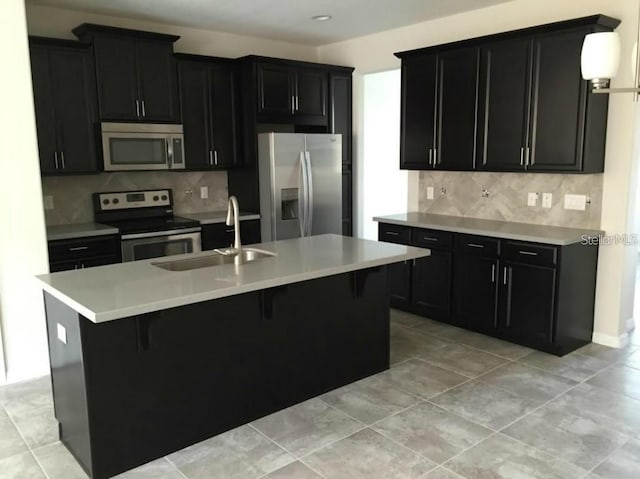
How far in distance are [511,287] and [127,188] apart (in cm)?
355

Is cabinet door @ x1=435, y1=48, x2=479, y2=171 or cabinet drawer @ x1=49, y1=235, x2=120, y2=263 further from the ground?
cabinet door @ x1=435, y1=48, x2=479, y2=171

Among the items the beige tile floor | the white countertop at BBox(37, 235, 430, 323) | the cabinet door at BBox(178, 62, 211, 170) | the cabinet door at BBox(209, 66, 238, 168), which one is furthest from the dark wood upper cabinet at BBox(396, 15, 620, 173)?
the cabinet door at BBox(178, 62, 211, 170)

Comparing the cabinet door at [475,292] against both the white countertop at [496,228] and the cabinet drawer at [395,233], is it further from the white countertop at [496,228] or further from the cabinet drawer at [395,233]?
the cabinet drawer at [395,233]

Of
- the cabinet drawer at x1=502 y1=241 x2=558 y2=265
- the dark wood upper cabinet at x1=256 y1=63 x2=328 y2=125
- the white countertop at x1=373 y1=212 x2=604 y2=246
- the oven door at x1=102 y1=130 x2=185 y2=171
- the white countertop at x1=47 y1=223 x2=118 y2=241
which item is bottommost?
the cabinet drawer at x1=502 y1=241 x2=558 y2=265

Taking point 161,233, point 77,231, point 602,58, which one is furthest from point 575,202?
point 77,231

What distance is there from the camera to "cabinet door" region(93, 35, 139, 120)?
443 cm

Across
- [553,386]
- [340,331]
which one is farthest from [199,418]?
[553,386]

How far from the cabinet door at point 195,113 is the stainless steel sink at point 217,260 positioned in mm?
1946

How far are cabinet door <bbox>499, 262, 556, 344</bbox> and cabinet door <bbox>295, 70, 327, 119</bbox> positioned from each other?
8.77 ft

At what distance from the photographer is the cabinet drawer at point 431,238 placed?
4.60 metres

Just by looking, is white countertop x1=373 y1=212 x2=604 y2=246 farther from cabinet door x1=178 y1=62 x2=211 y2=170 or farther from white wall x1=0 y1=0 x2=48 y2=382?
white wall x1=0 y1=0 x2=48 y2=382

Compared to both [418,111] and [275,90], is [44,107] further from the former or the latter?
[418,111]

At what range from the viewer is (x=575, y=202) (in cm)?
423

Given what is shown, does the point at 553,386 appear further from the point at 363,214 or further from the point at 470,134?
the point at 363,214
